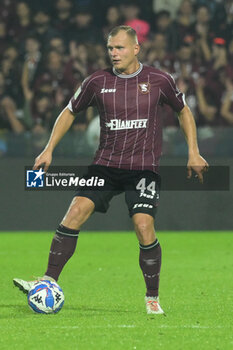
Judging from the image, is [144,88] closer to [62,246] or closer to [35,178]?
[35,178]

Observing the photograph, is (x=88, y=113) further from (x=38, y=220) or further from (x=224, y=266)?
(x=224, y=266)

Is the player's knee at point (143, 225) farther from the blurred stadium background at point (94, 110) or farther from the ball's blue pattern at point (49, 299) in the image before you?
the blurred stadium background at point (94, 110)

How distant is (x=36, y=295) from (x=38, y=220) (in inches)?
325

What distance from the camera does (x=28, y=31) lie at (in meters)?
17.2

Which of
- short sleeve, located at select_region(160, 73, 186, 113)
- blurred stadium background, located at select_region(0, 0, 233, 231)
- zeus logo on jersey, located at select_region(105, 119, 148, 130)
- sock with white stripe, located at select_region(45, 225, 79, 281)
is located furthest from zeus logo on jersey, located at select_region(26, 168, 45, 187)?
blurred stadium background, located at select_region(0, 0, 233, 231)

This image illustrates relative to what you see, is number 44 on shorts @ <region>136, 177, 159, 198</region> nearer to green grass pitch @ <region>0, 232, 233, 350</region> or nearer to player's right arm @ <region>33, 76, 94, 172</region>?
player's right arm @ <region>33, 76, 94, 172</region>

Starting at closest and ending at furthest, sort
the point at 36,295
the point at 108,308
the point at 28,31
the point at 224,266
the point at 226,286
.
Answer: the point at 36,295 → the point at 108,308 → the point at 226,286 → the point at 224,266 → the point at 28,31

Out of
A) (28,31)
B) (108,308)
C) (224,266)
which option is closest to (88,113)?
(28,31)

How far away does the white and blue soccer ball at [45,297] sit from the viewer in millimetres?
6941

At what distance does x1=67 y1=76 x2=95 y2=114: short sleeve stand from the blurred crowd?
7.53 metres

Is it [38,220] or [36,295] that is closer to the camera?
[36,295]

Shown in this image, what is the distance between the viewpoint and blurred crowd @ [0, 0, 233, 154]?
603 inches

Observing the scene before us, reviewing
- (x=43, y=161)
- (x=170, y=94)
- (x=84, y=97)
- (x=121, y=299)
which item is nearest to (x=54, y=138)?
(x=43, y=161)

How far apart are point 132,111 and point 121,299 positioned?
1.81 metres
